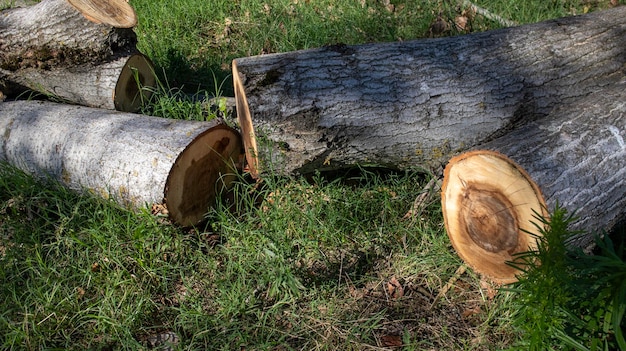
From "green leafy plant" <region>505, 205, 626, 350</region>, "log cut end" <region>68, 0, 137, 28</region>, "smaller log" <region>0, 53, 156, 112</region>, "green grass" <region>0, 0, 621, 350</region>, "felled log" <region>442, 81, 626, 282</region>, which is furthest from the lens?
"smaller log" <region>0, 53, 156, 112</region>

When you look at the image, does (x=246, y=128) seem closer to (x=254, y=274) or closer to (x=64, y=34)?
(x=254, y=274)

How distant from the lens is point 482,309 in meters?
2.96

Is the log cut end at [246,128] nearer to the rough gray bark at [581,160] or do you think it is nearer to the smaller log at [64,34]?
the smaller log at [64,34]

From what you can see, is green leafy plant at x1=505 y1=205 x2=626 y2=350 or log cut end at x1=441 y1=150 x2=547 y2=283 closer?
green leafy plant at x1=505 y1=205 x2=626 y2=350

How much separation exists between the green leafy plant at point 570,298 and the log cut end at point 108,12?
3060 millimetres

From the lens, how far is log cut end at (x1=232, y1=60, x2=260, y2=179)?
3.37 m

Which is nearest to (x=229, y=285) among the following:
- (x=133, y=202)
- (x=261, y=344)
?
(x=261, y=344)

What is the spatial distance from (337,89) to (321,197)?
0.62 m

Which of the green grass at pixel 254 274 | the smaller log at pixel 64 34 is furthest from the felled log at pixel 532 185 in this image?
the smaller log at pixel 64 34

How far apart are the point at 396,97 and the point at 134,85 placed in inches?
78.1

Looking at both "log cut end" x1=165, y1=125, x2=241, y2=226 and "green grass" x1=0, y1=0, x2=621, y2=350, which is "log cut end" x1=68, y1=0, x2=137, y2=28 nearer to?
"green grass" x1=0, y1=0, x2=621, y2=350

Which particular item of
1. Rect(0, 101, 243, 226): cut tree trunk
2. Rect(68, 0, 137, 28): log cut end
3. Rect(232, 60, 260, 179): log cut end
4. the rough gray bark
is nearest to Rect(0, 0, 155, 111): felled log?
Rect(68, 0, 137, 28): log cut end

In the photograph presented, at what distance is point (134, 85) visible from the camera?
169 inches

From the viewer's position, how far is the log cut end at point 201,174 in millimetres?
3291
